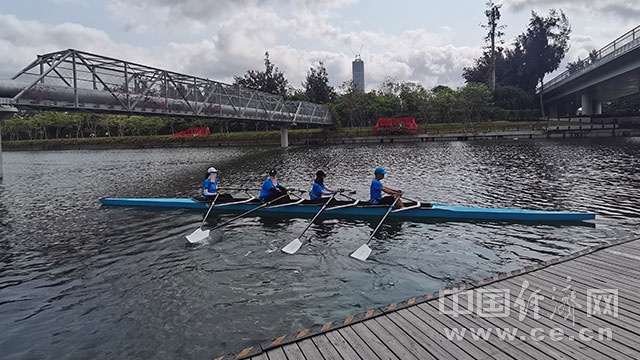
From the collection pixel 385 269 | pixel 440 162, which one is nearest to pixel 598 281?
pixel 385 269

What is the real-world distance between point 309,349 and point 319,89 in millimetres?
104169

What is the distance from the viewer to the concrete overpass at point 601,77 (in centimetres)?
4841

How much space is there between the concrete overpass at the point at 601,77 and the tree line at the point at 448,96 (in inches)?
293

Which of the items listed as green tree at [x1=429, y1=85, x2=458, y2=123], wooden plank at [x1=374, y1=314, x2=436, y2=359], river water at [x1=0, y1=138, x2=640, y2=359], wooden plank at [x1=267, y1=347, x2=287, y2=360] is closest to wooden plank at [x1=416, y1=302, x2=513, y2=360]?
wooden plank at [x1=374, y1=314, x2=436, y2=359]

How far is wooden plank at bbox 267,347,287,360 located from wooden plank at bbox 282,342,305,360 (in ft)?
0.17

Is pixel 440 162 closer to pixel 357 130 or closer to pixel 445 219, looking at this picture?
pixel 445 219

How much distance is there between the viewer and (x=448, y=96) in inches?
3442

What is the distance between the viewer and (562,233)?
493 inches

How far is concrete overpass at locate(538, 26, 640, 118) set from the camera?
159ft

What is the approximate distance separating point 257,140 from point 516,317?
277 feet

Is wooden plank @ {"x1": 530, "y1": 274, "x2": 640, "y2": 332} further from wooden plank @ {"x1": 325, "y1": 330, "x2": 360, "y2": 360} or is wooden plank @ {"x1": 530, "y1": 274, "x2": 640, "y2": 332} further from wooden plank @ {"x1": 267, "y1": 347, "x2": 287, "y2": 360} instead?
wooden plank @ {"x1": 267, "y1": 347, "x2": 287, "y2": 360}

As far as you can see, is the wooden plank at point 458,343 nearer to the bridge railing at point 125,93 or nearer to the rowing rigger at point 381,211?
the rowing rigger at point 381,211

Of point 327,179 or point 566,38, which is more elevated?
point 566,38

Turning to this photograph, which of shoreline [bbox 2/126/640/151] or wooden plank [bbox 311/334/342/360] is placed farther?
shoreline [bbox 2/126/640/151]
